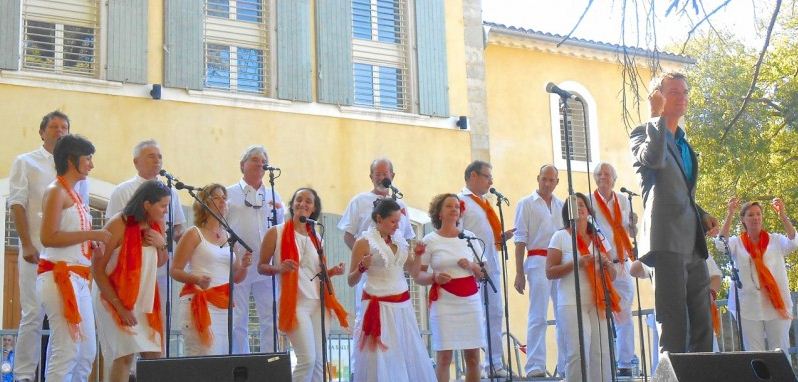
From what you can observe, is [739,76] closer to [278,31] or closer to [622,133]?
[622,133]

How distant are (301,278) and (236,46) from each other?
7.10m

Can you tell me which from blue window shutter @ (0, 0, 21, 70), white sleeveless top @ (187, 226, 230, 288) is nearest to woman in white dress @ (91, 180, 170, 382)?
white sleeveless top @ (187, 226, 230, 288)

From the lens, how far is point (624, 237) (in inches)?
392

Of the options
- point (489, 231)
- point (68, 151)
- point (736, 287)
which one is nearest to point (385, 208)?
point (489, 231)

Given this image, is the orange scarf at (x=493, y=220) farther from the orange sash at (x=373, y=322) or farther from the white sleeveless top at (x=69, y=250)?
the white sleeveless top at (x=69, y=250)

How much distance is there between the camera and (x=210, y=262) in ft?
25.5

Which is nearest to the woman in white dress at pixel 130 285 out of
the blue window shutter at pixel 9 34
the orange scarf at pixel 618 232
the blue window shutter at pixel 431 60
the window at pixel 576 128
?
the orange scarf at pixel 618 232

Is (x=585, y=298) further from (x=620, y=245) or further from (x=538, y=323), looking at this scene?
(x=620, y=245)

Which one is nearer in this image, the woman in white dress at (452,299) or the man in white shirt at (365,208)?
the woman in white dress at (452,299)

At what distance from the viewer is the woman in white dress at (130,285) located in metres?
6.66

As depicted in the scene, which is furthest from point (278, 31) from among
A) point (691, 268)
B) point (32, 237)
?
point (691, 268)

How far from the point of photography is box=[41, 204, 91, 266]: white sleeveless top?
21.6 feet

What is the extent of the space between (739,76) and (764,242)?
1325 centimetres

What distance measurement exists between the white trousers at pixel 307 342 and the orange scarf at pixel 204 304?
57 cm
